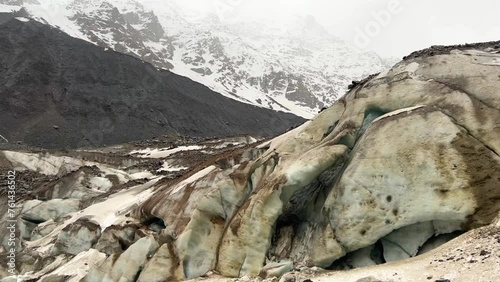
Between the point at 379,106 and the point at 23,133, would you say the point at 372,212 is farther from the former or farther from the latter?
the point at 23,133

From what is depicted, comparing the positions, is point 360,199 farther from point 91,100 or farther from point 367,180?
point 91,100

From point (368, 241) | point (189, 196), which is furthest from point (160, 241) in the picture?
point (368, 241)

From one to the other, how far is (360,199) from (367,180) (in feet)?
2.27

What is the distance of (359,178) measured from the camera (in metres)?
14.6

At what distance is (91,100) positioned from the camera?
13050cm

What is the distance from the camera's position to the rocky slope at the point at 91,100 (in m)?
116

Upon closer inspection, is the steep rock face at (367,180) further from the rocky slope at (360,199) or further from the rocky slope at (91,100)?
the rocky slope at (91,100)

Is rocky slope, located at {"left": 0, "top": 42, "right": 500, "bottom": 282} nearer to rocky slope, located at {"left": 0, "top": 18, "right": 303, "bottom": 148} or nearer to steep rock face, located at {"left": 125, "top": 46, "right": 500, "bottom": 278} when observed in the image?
steep rock face, located at {"left": 125, "top": 46, "right": 500, "bottom": 278}

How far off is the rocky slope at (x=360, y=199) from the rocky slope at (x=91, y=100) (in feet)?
318

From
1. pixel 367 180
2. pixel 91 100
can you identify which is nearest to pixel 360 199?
pixel 367 180

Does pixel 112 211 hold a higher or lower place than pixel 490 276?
lower

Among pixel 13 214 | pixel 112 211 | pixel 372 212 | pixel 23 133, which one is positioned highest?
pixel 372 212

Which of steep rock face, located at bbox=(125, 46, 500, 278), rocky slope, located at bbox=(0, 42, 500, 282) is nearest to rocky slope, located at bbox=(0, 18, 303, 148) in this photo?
rocky slope, located at bbox=(0, 42, 500, 282)

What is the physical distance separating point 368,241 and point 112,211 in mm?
19450
